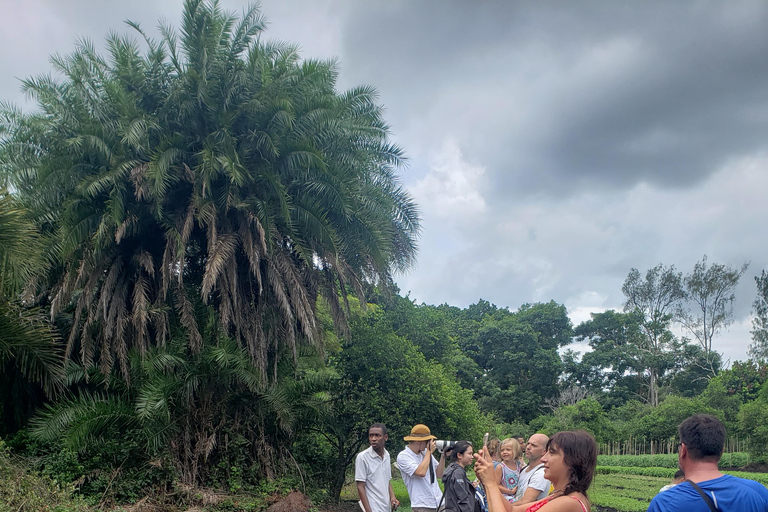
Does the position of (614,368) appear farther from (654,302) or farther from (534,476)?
(534,476)

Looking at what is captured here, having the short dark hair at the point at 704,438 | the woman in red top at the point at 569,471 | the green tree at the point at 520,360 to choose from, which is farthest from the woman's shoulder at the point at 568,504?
the green tree at the point at 520,360

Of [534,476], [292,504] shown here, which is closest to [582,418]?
[292,504]

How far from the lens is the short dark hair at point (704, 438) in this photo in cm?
344

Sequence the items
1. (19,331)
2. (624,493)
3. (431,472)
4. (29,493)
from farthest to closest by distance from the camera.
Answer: (624,493) → (19,331) → (29,493) → (431,472)

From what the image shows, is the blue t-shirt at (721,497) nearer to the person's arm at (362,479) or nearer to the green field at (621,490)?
the person's arm at (362,479)

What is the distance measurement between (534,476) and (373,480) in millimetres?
2023

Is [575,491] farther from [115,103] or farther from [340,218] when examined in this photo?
[115,103]

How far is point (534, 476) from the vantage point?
5.68 meters

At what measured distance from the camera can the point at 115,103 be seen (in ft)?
44.3

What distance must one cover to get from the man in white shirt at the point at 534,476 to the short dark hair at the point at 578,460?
176 cm

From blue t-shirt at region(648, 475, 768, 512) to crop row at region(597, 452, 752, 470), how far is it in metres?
33.0

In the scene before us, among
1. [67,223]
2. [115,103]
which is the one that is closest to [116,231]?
[67,223]

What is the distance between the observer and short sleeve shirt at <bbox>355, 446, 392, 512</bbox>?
6.91 meters

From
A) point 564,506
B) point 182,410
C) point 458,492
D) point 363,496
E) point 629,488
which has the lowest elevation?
point 629,488
